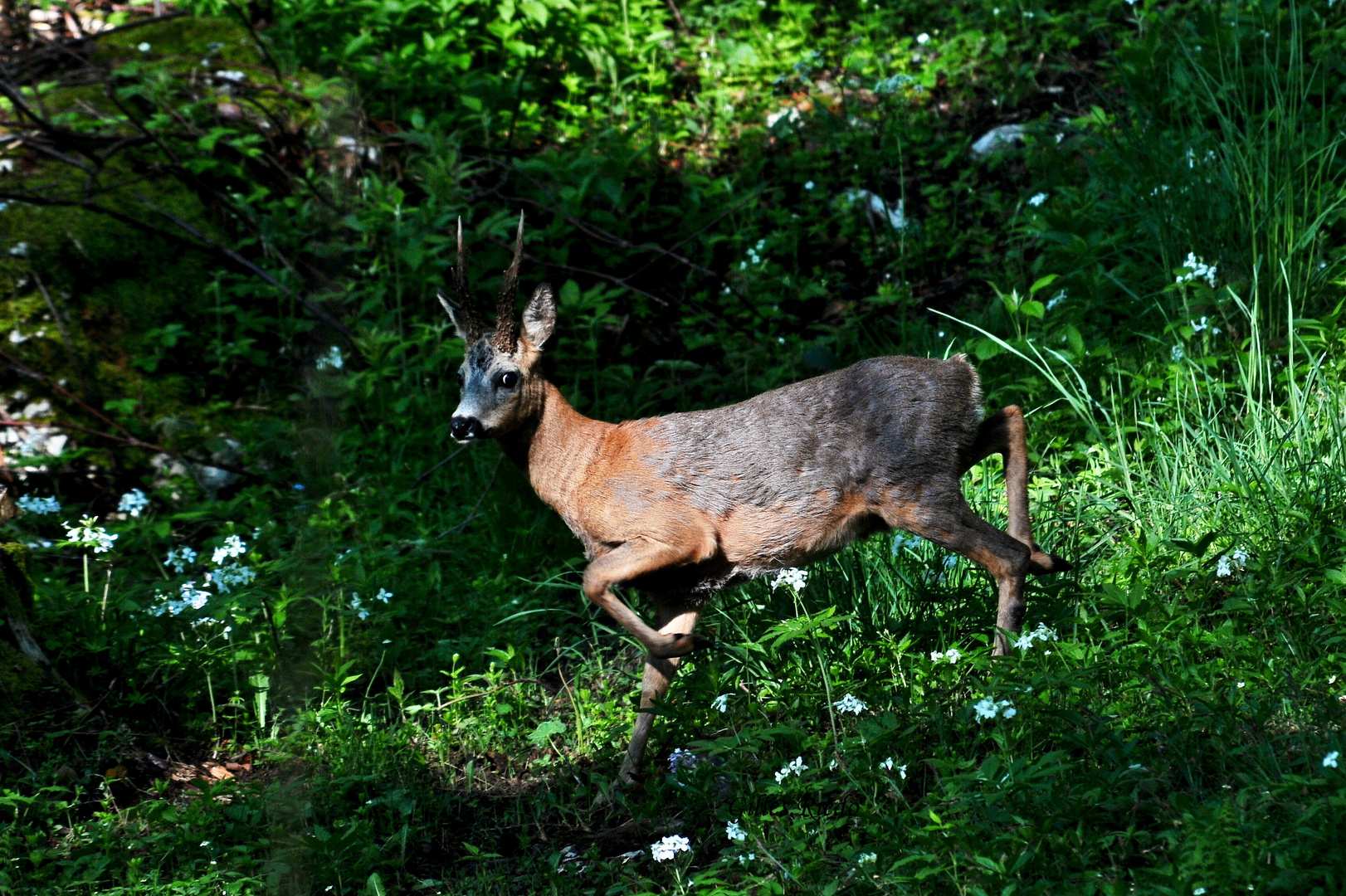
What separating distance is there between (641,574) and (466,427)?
0.84m

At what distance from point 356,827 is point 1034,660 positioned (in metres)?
2.12

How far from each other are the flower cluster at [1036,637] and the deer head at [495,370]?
1.95m

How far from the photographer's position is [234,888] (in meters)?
3.67

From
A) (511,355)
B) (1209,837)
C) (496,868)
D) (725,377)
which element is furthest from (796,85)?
(1209,837)

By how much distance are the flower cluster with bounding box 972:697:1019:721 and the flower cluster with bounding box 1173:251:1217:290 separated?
2.72 m

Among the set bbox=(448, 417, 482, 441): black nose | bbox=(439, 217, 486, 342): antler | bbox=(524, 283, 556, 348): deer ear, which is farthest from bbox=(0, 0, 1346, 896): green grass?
bbox=(524, 283, 556, 348): deer ear

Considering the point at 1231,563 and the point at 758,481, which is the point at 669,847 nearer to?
the point at 758,481

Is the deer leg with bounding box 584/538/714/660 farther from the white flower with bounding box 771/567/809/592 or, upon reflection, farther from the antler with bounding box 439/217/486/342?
the antler with bounding box 439/217/486/342

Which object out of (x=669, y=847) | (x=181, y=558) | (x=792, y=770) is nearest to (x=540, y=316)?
(x=181, y=558)

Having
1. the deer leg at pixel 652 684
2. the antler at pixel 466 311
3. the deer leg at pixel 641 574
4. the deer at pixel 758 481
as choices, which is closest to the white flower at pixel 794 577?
the deer at pixel 758 481

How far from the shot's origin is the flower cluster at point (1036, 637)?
12.4 ft

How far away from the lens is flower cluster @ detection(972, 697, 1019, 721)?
339cm

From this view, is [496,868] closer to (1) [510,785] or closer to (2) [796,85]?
(1) [510,785]

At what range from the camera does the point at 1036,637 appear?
384cm
